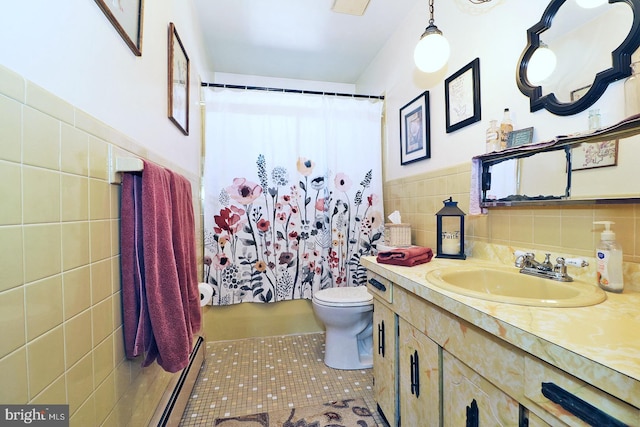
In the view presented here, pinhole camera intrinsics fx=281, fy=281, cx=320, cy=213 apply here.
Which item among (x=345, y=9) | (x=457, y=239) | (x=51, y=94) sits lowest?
(x=457, y=239)

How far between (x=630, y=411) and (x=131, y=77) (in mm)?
1469

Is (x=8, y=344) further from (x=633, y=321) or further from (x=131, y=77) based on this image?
(x=633, y=321)

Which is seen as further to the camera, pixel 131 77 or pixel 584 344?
pixel 131 77

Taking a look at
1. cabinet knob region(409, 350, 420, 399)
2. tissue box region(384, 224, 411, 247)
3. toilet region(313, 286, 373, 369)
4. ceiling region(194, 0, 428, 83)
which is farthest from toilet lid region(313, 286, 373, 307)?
ceiling region(194, 0, 428, 83)

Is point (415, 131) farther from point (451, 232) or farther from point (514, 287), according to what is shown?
point (514, 287)

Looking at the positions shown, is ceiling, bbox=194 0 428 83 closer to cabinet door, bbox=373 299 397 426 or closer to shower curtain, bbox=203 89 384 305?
shower curtain, bbox=203 89 384 305

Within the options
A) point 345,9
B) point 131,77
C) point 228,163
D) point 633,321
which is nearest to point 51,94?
point 131,77

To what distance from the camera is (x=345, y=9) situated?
1.91 m

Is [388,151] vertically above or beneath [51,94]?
above

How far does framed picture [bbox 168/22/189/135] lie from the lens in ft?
4.47

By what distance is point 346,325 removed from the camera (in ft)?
5.93

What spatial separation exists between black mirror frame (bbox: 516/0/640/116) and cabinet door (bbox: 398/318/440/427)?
3.21 feet

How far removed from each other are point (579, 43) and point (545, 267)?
0.81 m

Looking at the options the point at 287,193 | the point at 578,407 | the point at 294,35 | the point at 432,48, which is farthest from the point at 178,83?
the point at 578,407
